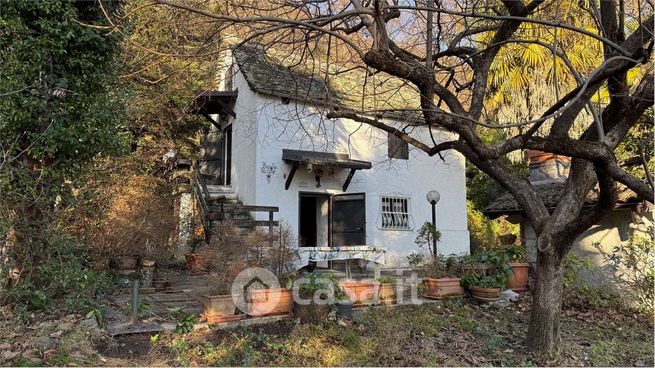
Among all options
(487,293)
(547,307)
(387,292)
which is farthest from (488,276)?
(547,307)

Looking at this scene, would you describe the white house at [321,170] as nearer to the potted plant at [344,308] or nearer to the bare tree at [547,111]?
the potted plant at [344,308]

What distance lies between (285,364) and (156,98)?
10634mm

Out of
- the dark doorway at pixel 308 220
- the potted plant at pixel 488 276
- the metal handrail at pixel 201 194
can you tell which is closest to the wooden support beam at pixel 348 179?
the dark doorway at pixel 308 220

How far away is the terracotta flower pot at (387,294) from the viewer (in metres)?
7.36

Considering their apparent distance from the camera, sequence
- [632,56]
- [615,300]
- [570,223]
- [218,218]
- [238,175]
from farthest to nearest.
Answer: [238,175], [218,218], [615,300], [570,223], [632,56]

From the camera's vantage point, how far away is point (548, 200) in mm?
9477

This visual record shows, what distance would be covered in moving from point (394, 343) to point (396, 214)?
8.37 metres

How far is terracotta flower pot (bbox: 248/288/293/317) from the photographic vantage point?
19.8 feet

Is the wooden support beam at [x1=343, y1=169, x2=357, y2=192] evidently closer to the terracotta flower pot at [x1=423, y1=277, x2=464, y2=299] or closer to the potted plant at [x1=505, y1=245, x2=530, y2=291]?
the potted plant at [x1=505, y1=245, x2=530, y2=291]

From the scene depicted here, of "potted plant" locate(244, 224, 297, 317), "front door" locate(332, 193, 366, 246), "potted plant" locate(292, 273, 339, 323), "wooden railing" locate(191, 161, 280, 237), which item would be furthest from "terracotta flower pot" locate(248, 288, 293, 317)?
"front door" locate(332, 193, 366, 246)

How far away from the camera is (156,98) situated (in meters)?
13.2

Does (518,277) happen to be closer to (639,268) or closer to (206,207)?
(639,268)

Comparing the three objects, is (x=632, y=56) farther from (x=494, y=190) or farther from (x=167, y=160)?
(x=494, y=190)

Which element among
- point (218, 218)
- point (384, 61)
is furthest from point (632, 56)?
point (218, 218)
